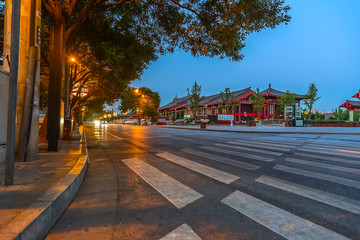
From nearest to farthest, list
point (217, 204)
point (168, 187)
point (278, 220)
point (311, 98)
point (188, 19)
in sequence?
point (278, 220), point (217, 204), point (168, 187), point (188, 19), point (311, 98)

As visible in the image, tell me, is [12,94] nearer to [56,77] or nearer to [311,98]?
[56,77]

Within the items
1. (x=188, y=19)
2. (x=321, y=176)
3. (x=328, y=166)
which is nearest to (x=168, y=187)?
(x=321, y=176)

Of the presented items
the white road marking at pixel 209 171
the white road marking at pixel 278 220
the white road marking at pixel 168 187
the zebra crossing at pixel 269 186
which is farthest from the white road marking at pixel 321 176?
the white road marking at pixel 168 187

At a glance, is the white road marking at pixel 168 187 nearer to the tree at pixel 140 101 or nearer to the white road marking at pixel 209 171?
the white road marking at pixel 209 171

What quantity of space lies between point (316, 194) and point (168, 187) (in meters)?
2.44

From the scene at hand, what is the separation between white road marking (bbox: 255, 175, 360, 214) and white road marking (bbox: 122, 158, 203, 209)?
5.10ft

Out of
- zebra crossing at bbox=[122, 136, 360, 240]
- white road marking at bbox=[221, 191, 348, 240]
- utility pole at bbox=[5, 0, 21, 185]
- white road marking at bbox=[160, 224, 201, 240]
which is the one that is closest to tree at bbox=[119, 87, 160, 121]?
zebra crossing at bbox=[122, 136, 360, 240]

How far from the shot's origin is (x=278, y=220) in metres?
2.32

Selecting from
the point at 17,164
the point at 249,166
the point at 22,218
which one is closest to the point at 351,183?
the point at 249,166

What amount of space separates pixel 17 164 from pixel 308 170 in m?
6.68

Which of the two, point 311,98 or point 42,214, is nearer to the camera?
point 42,214

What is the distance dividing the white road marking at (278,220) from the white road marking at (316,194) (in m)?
0.82

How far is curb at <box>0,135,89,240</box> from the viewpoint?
5.81ft

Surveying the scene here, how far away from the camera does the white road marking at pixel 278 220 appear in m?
2.01
